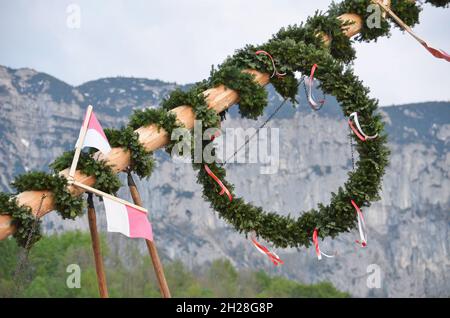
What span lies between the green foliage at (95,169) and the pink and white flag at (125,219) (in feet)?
0.87

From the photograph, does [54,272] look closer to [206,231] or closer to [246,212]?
[246,212]

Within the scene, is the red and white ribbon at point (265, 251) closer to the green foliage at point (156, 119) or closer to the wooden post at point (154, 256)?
the wooden post at point (154, 256)

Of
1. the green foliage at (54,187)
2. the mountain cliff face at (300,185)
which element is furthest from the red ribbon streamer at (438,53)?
the mountain cliff face at (300,185)

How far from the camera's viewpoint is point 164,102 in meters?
11.0

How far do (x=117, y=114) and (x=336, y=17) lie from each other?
619 feet

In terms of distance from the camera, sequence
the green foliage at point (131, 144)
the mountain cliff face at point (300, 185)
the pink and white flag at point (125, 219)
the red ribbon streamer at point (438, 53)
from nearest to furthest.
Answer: the pink and white flag at point (125, 219) → the green foliage at point (131, 144) → the red ribbon streamer at point (438, 53) → the mountain cliff face at point (300, 185)

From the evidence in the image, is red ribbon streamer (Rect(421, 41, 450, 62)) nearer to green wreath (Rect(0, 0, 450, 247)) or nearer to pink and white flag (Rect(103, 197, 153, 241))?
green wreath (Rect(0, 0, 450, 247))

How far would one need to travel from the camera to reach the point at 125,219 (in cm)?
981

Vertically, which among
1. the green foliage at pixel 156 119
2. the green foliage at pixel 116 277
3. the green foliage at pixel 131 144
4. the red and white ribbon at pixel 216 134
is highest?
the green foliage at pixel 156 119

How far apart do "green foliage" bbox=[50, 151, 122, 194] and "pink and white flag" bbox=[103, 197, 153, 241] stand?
10.4 inches

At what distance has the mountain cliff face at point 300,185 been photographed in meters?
→ 173

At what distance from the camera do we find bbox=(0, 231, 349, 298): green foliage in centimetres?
6738

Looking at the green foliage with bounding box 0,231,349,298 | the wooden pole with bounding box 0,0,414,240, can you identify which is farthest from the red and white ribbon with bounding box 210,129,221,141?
the green foliage with bounding box 0,231,349,298

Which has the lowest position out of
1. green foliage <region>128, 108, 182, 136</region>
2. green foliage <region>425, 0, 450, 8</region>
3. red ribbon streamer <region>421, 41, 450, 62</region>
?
green foliage <region>128, 108, 182, 136</region>
